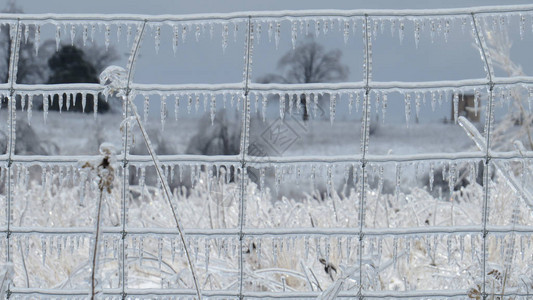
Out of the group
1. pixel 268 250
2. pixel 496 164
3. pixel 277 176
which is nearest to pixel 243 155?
pixel 277 176

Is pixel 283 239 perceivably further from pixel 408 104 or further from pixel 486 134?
pixel 486 134

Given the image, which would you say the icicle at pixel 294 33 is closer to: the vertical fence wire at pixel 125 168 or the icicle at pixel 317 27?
the icicle at pixel 317 27

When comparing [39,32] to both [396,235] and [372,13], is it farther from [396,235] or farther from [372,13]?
[396,235]

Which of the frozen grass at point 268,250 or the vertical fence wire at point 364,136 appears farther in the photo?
the frozen grass at point 268,250

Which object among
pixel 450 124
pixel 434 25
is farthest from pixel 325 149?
pixel 434 25

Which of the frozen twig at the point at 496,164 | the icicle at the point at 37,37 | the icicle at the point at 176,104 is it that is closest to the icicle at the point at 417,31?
the frozen twig at the point at 496,164

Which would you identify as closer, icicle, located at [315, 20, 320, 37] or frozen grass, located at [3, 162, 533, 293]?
icicle, located at [315, 20, 320, 37]

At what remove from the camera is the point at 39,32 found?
2.01 metres

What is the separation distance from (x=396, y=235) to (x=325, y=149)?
707 cm

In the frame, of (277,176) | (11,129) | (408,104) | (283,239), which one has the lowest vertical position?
(283,239)

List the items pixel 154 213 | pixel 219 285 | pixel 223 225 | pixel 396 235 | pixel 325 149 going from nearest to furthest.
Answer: pixel 396 235 < pixel 219 285 < pixel 223 225 < pixel 154 213 < pixel 325 149

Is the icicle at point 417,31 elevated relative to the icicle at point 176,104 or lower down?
elevated

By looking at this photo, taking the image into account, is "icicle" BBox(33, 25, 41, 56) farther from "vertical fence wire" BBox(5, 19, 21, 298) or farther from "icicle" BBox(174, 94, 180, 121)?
"icicle" BBox(174, 94, 180, 121)

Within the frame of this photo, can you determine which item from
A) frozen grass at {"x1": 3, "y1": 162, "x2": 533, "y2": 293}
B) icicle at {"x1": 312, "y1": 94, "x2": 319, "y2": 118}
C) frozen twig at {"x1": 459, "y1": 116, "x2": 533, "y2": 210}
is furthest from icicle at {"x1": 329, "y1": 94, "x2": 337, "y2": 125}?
frozen grass at {"x1": 3, "y1": 162, "x2": 533, "y2": 293}
